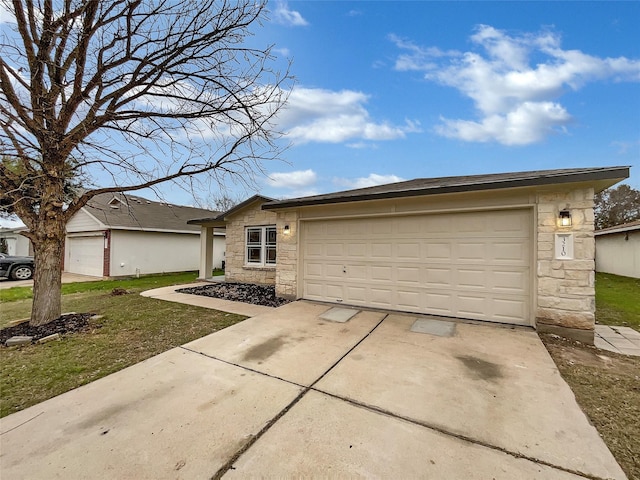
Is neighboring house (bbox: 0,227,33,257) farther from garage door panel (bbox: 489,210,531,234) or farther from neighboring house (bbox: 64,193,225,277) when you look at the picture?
garage door panel (bbox: 489,210,531,234)

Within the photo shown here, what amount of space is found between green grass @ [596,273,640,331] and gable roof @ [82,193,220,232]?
14789mm

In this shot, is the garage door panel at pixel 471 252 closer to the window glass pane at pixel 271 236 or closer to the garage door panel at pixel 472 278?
the garage door panel at pixel 472 278

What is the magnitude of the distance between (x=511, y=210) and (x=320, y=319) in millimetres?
4238

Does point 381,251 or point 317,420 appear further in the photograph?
point 381,251

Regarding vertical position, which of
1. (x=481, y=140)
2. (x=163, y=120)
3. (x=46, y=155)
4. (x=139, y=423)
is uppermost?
(x=481, y=140)

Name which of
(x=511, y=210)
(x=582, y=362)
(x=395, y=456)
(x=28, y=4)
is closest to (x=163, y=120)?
(x=28, y=4)

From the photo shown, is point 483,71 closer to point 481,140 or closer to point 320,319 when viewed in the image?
point 481,140

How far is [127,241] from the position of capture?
12.9 meters

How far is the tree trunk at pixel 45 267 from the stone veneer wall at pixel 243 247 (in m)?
5.67

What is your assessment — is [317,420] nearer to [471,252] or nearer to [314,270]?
[471,252]

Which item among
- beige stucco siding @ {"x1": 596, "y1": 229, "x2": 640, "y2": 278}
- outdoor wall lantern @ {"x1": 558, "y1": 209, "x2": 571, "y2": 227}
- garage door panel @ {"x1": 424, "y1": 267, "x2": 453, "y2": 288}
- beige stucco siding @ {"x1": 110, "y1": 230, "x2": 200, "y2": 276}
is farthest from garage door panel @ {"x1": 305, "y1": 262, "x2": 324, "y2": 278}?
beige stucco siding @ {"x1": 596, "y1": 229, "x2": 640, "y2": 278}

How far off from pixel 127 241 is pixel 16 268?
454 centimetres

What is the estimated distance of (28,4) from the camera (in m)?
4.29

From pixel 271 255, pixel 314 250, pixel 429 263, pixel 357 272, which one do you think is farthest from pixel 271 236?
pixel 429 263
